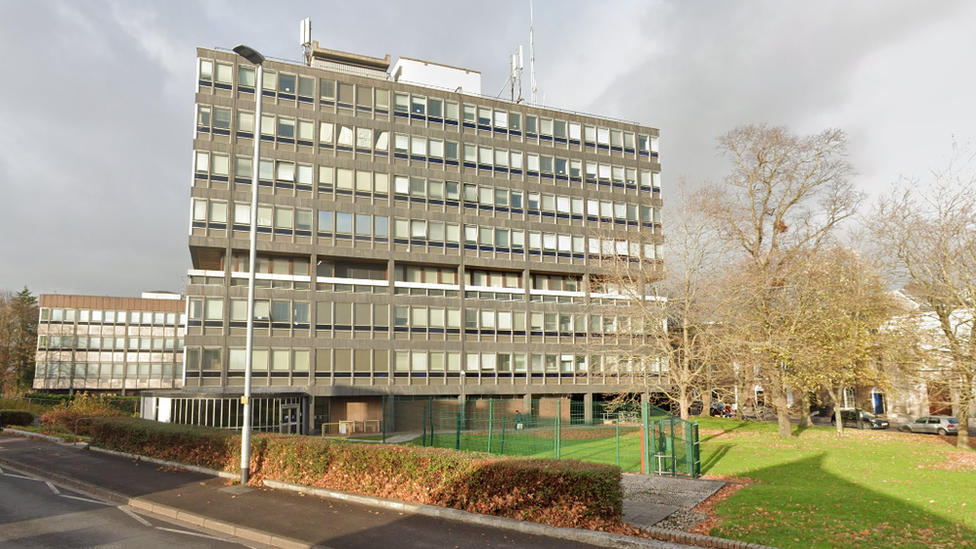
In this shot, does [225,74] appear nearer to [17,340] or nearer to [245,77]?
[245,77]

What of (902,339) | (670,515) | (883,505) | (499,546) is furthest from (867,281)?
(499,546)

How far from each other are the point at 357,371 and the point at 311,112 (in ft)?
62.4

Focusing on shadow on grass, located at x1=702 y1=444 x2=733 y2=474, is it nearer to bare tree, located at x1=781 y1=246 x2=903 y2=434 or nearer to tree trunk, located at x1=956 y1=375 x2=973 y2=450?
bare tree, located at x1=781 y1=246 x2=903 y2=434

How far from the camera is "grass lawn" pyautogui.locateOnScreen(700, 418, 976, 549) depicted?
1145cm

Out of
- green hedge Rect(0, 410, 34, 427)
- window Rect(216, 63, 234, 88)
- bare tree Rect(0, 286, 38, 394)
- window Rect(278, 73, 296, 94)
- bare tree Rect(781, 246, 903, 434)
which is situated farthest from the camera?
bare tree Rect(0, 286, 38, 394)

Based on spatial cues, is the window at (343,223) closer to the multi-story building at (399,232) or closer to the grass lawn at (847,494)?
the multi-story building at (399,232)

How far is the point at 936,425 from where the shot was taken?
46.1m

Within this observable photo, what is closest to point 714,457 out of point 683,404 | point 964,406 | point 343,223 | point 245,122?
point 683,404

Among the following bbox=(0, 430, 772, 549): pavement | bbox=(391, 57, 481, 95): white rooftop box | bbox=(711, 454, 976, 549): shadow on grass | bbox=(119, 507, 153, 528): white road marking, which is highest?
bbox=(391, 57, 481, 95): white rooftop box

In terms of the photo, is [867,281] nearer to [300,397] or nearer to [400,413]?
[400,413]

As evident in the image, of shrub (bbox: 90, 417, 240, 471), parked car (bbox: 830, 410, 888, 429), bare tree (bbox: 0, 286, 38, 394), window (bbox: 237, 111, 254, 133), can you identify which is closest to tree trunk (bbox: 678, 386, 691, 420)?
shrub (bbox: 90, 417, 240, 471)

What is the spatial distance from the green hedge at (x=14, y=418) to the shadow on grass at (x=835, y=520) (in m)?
41.4

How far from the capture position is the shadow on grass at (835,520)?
11125mm

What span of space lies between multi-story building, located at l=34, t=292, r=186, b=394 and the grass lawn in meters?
75.7
